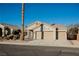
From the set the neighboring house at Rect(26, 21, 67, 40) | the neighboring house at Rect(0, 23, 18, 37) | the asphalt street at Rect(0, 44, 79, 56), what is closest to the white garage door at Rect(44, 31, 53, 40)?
the neighboring house at Rect(26, 21, 67, 40)

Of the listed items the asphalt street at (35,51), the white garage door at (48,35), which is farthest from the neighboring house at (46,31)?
the asphalt street at (35,51)

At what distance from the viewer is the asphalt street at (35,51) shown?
32.8 feet

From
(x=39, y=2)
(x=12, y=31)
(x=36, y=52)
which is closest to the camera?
(x=39, y=2)

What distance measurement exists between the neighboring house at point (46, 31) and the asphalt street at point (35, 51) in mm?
472

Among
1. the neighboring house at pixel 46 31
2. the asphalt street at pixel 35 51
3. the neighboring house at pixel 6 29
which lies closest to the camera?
the asphalt street at pixel 35 51

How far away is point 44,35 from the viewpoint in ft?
37.2

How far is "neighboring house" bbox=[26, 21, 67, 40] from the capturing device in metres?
11.0

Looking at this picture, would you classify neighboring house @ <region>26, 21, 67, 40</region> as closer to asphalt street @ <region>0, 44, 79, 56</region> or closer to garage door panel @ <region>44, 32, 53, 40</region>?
garage door panel @ <region>44, 32, 53, 40</region>

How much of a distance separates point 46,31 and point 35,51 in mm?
1418

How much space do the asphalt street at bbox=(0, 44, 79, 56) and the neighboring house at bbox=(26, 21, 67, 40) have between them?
472mm

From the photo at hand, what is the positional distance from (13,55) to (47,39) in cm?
179

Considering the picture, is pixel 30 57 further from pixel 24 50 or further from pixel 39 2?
pixel 39 2

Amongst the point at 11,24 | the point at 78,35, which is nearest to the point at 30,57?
the point at 11,24

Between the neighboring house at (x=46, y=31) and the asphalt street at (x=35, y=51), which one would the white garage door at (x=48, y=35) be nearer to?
the neighboring house at (x=46, y=31)
